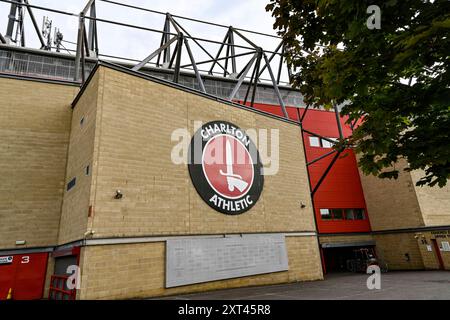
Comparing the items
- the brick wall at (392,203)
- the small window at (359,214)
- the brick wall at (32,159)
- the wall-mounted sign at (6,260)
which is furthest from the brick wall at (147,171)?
the brick wall at (392,203)

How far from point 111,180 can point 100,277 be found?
3307mm

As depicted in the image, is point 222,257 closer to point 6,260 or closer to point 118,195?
point 118,195

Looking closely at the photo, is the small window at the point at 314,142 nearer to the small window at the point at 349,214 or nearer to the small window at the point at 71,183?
the small window at the point at 349,214

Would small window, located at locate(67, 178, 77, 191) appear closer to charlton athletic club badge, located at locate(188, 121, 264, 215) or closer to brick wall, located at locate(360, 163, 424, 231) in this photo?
charlton athletic club badge, located at locate(188, 121, 264, 215)

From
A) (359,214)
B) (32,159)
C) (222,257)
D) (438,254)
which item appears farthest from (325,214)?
(32,159)

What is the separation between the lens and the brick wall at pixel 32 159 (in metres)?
12.2

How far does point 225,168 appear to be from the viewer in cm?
1345

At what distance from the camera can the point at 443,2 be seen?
3.79m

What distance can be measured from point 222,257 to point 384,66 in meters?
9.60

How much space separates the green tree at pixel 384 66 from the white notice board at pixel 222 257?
7634 mm

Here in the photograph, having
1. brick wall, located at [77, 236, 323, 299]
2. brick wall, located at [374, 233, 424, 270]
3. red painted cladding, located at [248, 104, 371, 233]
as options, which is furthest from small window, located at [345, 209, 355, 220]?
brick wall, located at [77, 236, 323, 299]

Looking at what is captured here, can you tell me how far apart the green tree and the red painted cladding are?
59.4ft

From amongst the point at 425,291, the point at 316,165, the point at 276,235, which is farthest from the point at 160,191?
the point at 316,165

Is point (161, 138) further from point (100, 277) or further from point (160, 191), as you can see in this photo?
point (100, 277)
